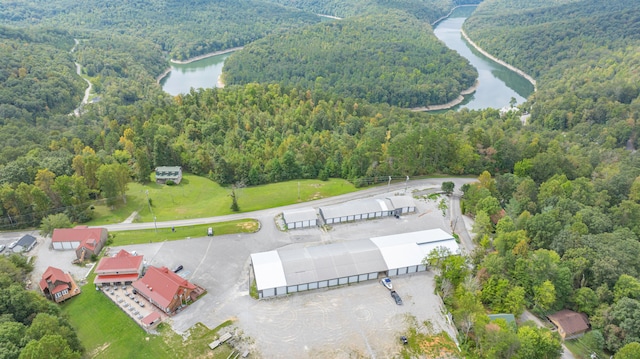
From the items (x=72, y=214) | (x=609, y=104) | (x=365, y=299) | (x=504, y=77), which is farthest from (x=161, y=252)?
(x=504, y=77)

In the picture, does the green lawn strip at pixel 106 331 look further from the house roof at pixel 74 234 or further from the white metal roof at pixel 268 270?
the white metal roof at pixel 268 270

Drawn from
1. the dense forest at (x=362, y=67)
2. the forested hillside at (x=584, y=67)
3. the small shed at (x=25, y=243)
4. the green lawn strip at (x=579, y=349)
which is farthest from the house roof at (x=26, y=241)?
the forested hillside at (x=584, y=67)

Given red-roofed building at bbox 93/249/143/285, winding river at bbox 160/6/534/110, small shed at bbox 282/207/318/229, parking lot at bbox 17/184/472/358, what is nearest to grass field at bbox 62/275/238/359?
parking lot at bbox 17/184/472/358

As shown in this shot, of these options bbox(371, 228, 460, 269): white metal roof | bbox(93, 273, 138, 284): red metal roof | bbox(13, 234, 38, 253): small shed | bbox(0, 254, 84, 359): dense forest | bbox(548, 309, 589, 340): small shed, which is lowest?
bbox(548, 309, 589, 340): small shed

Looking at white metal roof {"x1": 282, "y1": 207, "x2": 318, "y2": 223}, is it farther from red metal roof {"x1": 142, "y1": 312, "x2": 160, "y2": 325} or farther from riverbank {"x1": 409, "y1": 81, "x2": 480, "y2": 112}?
riverbank {"x1": 409, "y1": 81, "x2": 480, "y2": 112}

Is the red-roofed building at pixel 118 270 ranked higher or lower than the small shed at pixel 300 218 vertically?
higher

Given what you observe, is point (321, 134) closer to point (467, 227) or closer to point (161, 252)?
point (467, 227)

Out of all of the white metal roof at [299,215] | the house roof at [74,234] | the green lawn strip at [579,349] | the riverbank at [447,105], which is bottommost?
the riverbank at [447,105]
